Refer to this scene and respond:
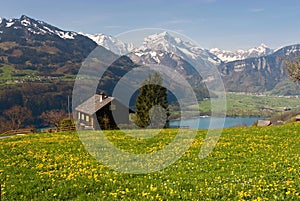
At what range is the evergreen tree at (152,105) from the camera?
78.7 meters

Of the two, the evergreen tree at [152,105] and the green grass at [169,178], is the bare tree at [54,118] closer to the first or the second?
the evergreen tree at [152,105]

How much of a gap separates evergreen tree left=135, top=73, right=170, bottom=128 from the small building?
1196cm

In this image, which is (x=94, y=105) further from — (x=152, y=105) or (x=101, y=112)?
(x=152, y=105)

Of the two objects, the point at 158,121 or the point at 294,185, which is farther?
the point at 158,121

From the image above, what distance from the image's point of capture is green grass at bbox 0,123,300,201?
11312 mm

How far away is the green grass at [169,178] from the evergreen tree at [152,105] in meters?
56.5

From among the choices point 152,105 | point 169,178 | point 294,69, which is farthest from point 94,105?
point 169,178

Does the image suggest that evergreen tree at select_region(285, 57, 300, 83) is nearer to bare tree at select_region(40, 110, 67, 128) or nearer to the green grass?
the green grass

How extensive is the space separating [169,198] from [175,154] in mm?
10194

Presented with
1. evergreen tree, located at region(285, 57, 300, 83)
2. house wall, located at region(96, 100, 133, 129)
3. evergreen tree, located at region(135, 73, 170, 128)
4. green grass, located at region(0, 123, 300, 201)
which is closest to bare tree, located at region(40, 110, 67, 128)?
house wall, located at region(96, 100, 133, 129)

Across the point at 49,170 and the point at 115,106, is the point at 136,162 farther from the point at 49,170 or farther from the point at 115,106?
the point at 115,106

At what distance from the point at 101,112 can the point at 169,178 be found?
79.7 meters

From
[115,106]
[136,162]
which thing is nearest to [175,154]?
[136,162]

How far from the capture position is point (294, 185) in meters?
11.9
